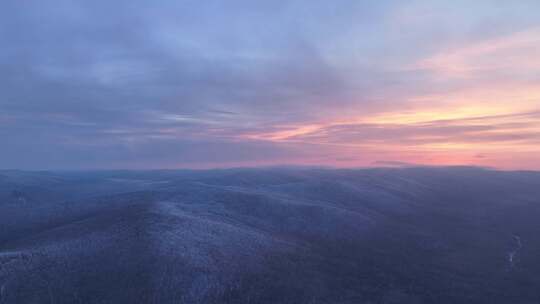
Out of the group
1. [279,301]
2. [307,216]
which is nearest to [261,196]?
[307,216]

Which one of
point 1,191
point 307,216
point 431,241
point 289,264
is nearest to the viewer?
point 289,264

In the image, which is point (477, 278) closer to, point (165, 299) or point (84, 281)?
point (165, 299)

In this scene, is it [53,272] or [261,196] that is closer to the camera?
[53,272]

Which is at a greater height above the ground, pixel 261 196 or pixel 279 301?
pixel 261 196

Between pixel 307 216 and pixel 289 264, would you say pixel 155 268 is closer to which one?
pixel 289 264

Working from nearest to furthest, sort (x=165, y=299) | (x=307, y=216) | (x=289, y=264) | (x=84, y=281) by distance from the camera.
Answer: (x=165, y=299) → (x=84, y=281) → (x=289, y=264) → (x=307, y=216)

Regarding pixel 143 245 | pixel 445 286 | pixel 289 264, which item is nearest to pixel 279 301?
pixel 289 264
